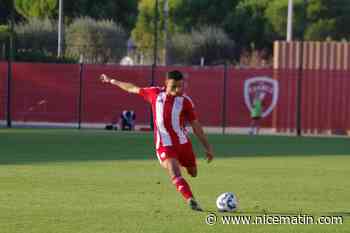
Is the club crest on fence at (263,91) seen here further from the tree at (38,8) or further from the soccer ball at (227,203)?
the tree at (38,8)

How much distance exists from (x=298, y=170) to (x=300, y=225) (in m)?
9.13

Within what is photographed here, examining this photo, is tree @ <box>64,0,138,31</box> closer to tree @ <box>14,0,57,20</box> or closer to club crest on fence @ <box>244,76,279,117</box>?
tree @ <box>14,0,57,20</box>

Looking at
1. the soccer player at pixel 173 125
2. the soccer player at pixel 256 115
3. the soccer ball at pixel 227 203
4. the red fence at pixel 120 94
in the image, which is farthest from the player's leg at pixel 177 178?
the red fence at pixel 120 94

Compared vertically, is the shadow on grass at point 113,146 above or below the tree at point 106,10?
below

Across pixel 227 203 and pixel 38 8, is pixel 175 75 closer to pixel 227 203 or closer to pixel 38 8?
pixel 227 203

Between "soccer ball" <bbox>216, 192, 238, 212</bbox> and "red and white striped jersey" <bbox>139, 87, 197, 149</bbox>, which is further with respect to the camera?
"red and white striped jersey" <bbox>139, 87, 197, 149</bbox>

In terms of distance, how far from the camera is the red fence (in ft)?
132

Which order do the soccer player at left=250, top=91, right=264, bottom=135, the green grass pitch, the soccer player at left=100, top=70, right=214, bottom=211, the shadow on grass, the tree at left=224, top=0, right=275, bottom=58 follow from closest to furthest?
1. the green grass pitch
2. the soccer player at left=100, top=70, right=214, bottom=211
3. the shadow on grass
4. the soccer player at left=250, top=91, right=264, bottom=135
5. the tree at left=224, top=0, right=275, bottom=58

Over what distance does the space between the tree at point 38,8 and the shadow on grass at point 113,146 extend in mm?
33761

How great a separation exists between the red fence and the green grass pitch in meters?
9.86

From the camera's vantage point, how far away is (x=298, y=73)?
39.5m

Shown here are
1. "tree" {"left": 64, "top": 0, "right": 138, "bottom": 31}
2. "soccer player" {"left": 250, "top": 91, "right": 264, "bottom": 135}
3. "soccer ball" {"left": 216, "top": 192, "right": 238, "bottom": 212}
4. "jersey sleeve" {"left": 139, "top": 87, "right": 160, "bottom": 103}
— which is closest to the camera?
"soccer ball" {"left": 216, "top": 192, "right": 238, "bottom": 212}

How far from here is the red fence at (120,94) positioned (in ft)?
132

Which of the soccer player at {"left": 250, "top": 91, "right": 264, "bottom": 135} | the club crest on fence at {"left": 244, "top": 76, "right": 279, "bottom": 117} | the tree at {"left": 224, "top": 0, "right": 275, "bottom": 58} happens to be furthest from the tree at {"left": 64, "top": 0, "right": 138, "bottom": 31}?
the soccer player at {"left": 250, "top": 91, "right": 264, "bottom": 135}
